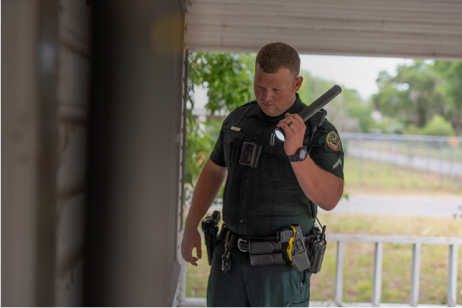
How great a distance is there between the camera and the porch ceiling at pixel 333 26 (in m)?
2.59

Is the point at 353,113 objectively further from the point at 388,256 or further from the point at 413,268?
the point at 413,268

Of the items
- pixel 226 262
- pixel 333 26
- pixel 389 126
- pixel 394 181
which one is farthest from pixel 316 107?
pixel 389 126

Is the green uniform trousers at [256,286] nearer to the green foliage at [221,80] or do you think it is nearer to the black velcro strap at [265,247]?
the black velcro strap at [265,247]

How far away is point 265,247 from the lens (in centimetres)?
148

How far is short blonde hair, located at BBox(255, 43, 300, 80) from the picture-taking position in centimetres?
136

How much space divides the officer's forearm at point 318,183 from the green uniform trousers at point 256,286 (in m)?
0.34

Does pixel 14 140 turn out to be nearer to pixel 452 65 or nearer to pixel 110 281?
pixel 110 281

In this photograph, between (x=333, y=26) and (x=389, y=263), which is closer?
(x=333, y=26)

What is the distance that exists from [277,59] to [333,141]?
386 mm

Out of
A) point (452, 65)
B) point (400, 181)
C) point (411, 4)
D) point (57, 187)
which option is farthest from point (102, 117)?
point (452, 65)

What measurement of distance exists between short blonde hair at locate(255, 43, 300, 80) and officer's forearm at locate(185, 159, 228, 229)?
21.6 inches

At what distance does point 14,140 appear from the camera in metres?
0.18

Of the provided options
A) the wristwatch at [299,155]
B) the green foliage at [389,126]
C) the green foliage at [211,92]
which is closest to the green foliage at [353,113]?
the green foliage at [389,126]

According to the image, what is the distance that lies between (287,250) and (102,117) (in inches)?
52.4
